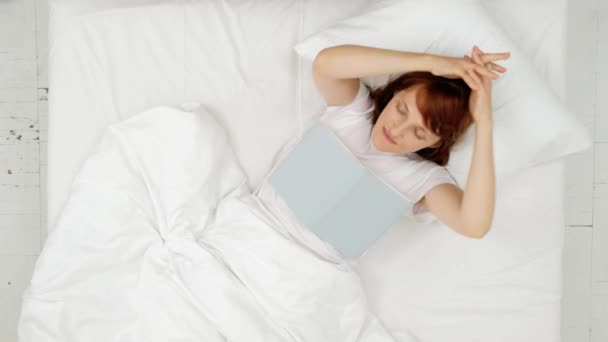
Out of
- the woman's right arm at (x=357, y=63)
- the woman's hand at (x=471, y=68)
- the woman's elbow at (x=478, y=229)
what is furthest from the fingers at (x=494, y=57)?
the woman's elbow at (x=478, y=229)

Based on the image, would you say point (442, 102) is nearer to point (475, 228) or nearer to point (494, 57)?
point (494, 57)

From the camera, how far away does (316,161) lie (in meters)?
1.28

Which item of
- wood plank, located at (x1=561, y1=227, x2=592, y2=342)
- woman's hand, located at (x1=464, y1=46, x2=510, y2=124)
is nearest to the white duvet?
woman's hand, located at (x1=464, y1=46, x2=510, y2=124)

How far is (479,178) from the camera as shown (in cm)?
117

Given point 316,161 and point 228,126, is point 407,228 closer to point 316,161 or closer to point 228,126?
point 316,161

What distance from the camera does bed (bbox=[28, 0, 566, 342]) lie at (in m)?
1.38

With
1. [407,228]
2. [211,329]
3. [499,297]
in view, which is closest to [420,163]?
[407,228]

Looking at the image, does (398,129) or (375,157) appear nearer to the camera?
(398,129)

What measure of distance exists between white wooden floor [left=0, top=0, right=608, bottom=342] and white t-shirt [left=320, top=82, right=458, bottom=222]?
630mm

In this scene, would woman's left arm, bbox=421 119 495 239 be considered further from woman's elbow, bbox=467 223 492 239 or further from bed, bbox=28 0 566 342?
bed, bbox=28 0 566 342

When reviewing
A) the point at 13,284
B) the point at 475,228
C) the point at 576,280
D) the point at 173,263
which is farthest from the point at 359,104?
the point at 13,284

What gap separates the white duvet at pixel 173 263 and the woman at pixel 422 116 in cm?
26

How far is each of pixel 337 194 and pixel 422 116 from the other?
264 mm

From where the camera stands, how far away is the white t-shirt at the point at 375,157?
1311 millimetres
